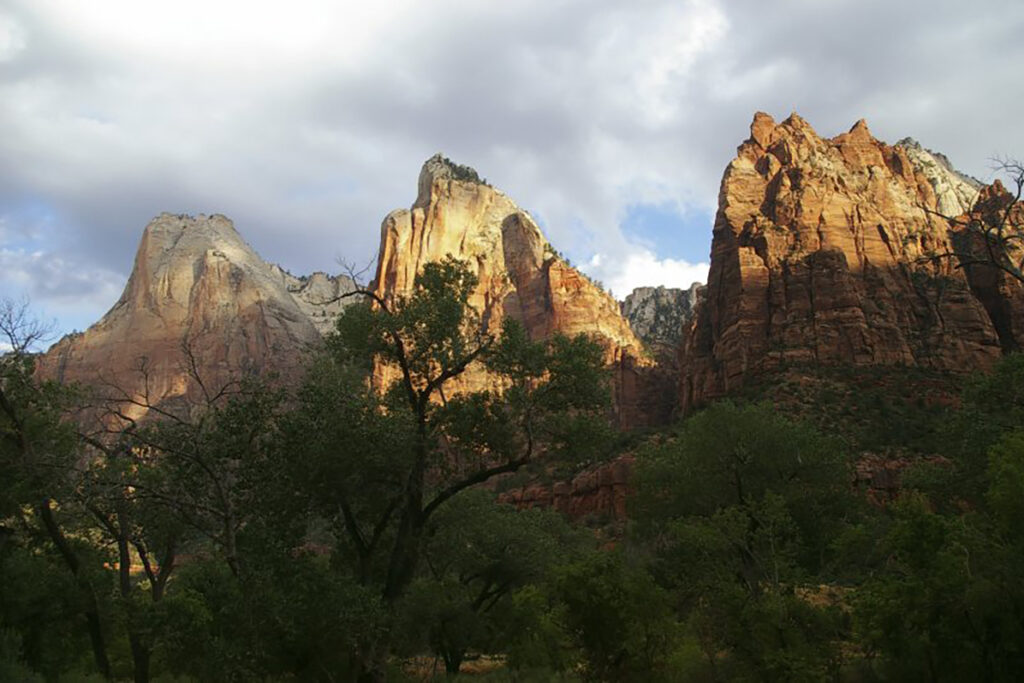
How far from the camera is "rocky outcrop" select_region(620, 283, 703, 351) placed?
484 ft

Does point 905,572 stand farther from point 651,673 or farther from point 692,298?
point 692,298

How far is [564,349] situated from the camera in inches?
620

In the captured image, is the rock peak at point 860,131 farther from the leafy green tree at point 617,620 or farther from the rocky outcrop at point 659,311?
the leafy green tree at point 617,620

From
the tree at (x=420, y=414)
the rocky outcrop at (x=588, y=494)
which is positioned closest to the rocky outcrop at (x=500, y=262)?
the rocky outcrop at (x=588, y=494)

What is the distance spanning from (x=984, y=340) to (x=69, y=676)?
258ft

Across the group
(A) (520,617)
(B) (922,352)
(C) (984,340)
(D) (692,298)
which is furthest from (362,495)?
(D) (692,298)

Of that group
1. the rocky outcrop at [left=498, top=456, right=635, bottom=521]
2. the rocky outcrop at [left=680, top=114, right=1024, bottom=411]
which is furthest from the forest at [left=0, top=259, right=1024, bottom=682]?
the rocky outcrop at [left=680, top=114, right=1024, bottom=411]

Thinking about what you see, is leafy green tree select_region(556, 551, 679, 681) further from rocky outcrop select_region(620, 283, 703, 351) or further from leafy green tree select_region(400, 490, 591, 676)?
rocky outcrop select_region(620, 283, 703, 351)

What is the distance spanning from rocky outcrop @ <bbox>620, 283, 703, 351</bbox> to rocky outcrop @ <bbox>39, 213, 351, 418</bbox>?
6452 centimetres

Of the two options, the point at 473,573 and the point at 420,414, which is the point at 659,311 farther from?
the point at 420,414

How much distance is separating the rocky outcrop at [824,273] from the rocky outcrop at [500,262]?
Result: 20.0 meters

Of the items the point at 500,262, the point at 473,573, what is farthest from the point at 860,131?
the point at 473,573

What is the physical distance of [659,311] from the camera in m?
159

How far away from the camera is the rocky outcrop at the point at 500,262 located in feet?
384
